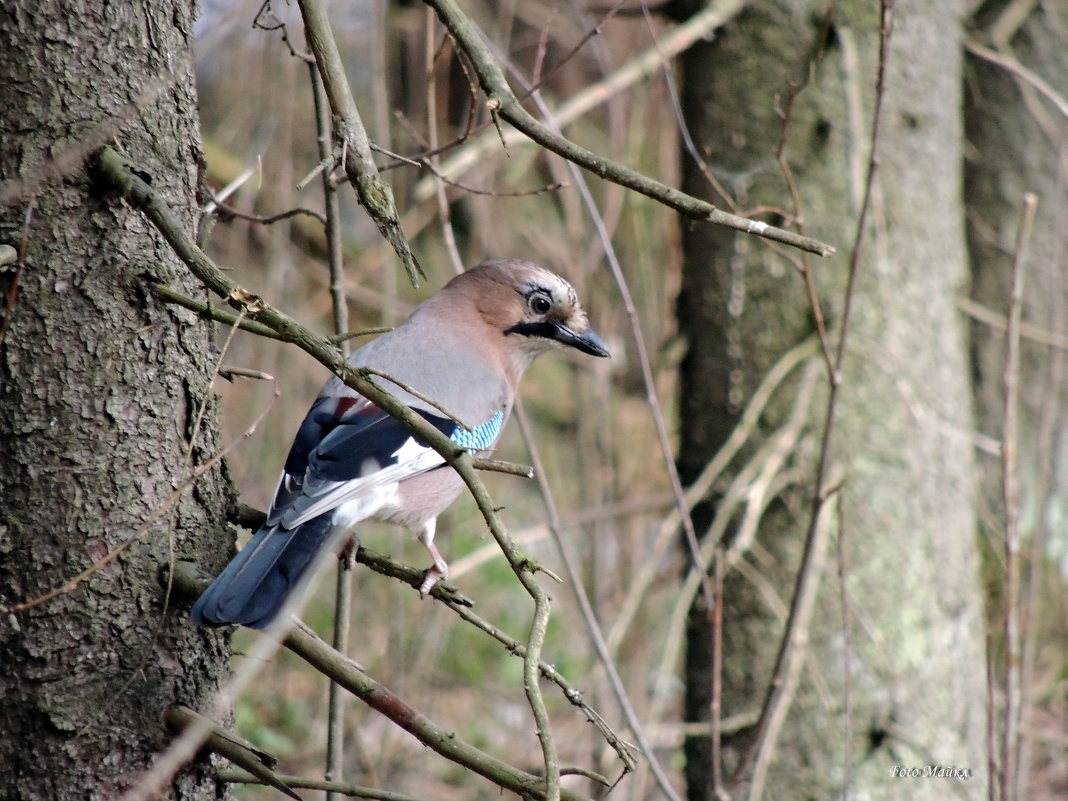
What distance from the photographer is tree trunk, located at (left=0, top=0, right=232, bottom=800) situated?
1.90 metres

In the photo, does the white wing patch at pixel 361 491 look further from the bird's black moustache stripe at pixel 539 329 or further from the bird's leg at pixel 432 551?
the bird's black moustache stripe at pixel 539 329

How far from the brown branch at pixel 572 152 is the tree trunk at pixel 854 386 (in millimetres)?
2211

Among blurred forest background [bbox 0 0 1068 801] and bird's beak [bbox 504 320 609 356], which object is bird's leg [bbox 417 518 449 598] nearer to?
blurred forest background [bbox 0 0 1068 801]

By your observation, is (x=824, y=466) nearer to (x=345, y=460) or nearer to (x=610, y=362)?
(x=345, y=460)

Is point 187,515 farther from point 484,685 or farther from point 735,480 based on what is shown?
point 484,685

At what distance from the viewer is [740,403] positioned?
170 inches

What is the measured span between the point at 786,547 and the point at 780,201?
1233 millimetres

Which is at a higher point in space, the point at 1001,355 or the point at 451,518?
the point at 1001,355

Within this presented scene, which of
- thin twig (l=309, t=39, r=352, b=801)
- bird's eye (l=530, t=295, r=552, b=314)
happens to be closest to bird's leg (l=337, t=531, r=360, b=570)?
thin twig (l=309, t=39, r=352, b=801)

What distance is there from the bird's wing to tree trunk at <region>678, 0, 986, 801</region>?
1.59 m

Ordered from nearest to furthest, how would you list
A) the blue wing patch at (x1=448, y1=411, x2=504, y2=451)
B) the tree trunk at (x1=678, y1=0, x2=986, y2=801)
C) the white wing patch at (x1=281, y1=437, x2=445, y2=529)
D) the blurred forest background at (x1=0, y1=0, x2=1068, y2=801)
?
the white wing patch at (x1=281, y1=437, x2=445, y2=529) → the blurred forest background at (x1=0, y1=0, x2=1068, y2=801) → the blue wing patch at (x1=448, y1=411, x2=504, y2=451) → the tree trunk at (x1=678, y1=0, x2=986, y2=801)

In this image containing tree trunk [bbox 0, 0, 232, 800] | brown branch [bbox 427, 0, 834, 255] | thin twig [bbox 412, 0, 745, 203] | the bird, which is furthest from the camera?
thin twig [bbox 412, 0, 745, 203]

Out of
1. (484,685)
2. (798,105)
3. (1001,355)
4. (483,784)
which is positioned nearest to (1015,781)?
(798,105)

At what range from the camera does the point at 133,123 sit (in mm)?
2018
